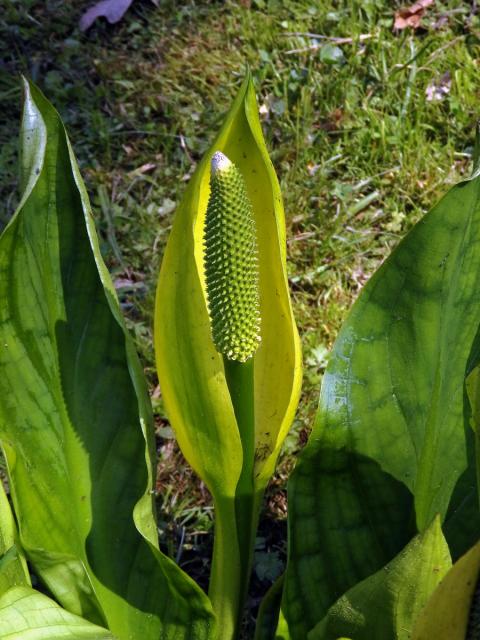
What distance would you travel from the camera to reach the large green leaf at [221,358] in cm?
100

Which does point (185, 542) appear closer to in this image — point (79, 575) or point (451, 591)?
point (79, 575)

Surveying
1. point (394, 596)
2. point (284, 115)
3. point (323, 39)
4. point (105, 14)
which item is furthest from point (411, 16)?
point (394, 596)

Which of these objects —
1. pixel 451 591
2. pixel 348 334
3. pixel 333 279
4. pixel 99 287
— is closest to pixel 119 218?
pixel 333 279

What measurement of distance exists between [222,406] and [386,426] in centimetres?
21

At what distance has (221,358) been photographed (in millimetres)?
1028

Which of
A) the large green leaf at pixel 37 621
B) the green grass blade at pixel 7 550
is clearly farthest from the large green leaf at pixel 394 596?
the green grass blade at pixel 7 550

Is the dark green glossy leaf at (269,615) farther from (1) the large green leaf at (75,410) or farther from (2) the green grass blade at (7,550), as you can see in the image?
(2) the green grass blade at (7,550)

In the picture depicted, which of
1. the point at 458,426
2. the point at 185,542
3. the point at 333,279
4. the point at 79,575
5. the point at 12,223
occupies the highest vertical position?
the point at 12,223

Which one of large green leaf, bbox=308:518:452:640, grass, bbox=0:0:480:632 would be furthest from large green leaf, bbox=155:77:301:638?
grass, bbox=0:0:480:632

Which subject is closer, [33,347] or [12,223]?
[12,223]

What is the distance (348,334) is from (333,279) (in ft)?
3.14

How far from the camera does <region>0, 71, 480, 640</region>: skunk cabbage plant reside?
97 centimetres

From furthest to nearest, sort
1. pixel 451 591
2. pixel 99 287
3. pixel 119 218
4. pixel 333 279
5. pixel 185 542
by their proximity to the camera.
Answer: pixel 119 218, pixel 333 279, pixel 185 542, pixel 99 287, pixel 451 591

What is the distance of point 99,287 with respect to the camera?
1.09 metres
